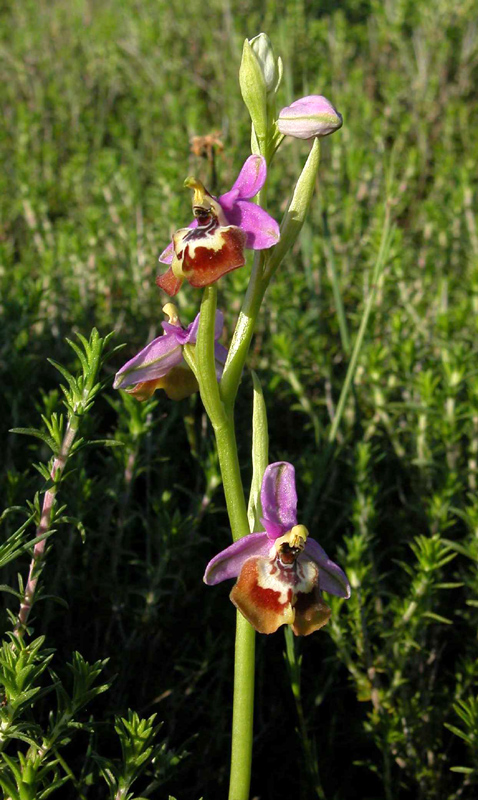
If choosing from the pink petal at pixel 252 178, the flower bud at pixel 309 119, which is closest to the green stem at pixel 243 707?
the pink petal at pixel 252 178

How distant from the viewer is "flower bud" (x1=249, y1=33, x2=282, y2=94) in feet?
4.56

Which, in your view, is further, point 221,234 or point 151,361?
point 151,361

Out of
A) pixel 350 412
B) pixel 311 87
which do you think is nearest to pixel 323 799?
pixel 350 412

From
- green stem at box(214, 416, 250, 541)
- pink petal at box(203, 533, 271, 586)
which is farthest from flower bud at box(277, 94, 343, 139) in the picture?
pink petal at box(203, 533, 271, 586)

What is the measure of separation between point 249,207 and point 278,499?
487 millimetres

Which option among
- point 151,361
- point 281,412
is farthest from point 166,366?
point 281,412

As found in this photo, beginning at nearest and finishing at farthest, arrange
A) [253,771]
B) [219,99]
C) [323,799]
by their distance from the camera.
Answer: [323,799] → [253,771] → [219,99]

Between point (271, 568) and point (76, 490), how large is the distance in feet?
2.48

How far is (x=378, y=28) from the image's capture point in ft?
17.6

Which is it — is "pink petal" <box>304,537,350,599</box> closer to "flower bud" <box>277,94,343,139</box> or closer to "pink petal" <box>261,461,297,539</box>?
"pink petal" <box>261,461,297,539</box>

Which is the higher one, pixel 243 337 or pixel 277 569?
pixel 243 337

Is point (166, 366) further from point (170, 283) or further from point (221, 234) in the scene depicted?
point (221, 234)

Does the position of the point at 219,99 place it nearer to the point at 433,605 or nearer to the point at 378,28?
the point at 378,28

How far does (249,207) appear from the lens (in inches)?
50.2
